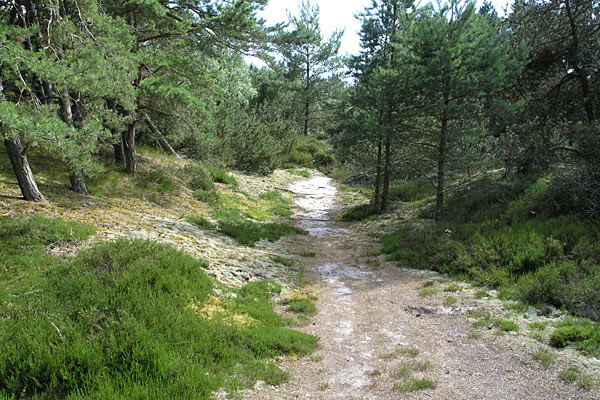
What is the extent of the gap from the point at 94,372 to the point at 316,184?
2238 centimetres

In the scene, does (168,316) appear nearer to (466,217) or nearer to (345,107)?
(466,217)

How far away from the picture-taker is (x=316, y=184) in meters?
25.5

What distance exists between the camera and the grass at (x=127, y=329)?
11.3ft

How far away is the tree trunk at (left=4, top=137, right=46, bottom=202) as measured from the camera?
7.20m

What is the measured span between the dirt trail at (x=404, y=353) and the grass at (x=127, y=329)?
0.51 meters

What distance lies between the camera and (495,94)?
1205 centimetres

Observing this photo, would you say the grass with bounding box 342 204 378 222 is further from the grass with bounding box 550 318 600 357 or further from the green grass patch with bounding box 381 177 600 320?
the grass with bounding box 550 318 600 357

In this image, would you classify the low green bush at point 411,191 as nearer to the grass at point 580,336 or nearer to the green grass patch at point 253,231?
the green grass patch at point 253,231

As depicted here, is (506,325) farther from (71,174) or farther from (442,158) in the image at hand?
(71,174)

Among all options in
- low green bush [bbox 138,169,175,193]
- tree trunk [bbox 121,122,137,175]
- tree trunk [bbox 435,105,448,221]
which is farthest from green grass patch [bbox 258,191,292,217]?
tree trunk [bbox 435,105,448,221]

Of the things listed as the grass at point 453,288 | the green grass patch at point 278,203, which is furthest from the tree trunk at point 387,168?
the grass at point 453,288

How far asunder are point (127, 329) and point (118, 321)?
0.17 m

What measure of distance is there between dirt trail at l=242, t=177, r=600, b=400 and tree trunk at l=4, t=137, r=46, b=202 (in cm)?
662

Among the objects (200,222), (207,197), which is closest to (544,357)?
(200,222)
